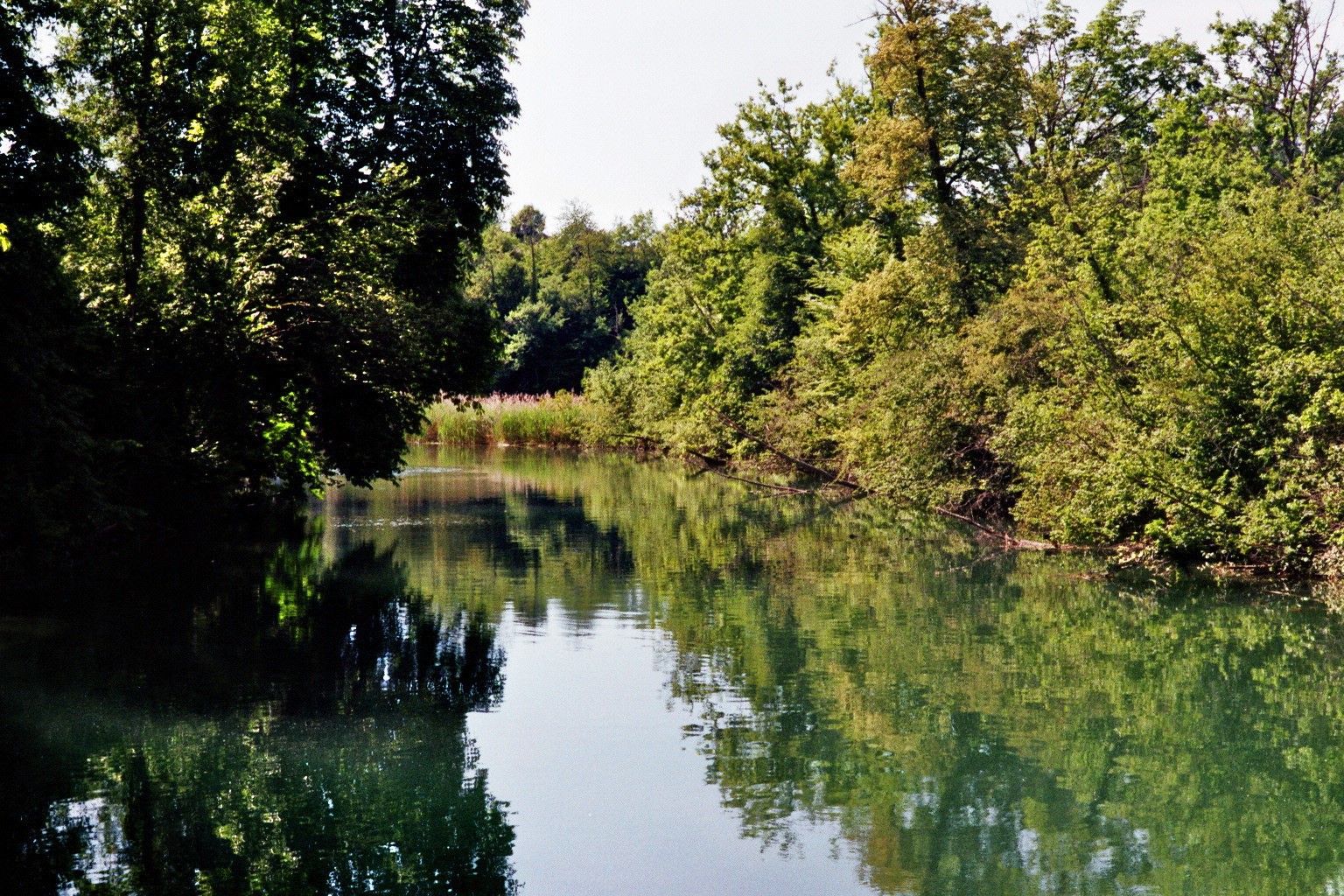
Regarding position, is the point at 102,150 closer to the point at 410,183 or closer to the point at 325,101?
the point at 410,183

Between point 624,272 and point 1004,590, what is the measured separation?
67.7 metres

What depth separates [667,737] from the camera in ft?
30.7

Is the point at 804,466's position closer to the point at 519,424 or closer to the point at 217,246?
the point at 217,246

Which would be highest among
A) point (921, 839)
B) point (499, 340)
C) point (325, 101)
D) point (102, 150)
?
point (325, 101)

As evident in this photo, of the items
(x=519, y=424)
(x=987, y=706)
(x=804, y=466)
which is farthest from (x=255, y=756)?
(x=519, y=424)

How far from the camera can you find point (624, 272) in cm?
8181

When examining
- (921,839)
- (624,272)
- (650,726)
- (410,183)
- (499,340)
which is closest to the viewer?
(921,839)

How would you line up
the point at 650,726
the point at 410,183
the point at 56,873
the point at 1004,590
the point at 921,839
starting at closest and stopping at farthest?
1. the point at 56,873
2. the point at 921,839
3. the point at 650,726
4. the point at 1004,590
5. the point at 410,183

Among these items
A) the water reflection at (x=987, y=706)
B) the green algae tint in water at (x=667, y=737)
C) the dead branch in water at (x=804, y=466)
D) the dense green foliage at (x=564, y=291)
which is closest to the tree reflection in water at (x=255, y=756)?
the green algae tint in water at (x=667, y=737)

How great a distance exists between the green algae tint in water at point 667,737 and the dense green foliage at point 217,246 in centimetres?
277

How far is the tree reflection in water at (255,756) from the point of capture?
6.68 meters

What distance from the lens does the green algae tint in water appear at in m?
6.85

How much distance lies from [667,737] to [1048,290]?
43.1 ft

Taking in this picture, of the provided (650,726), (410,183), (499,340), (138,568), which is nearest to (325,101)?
(410,183)
